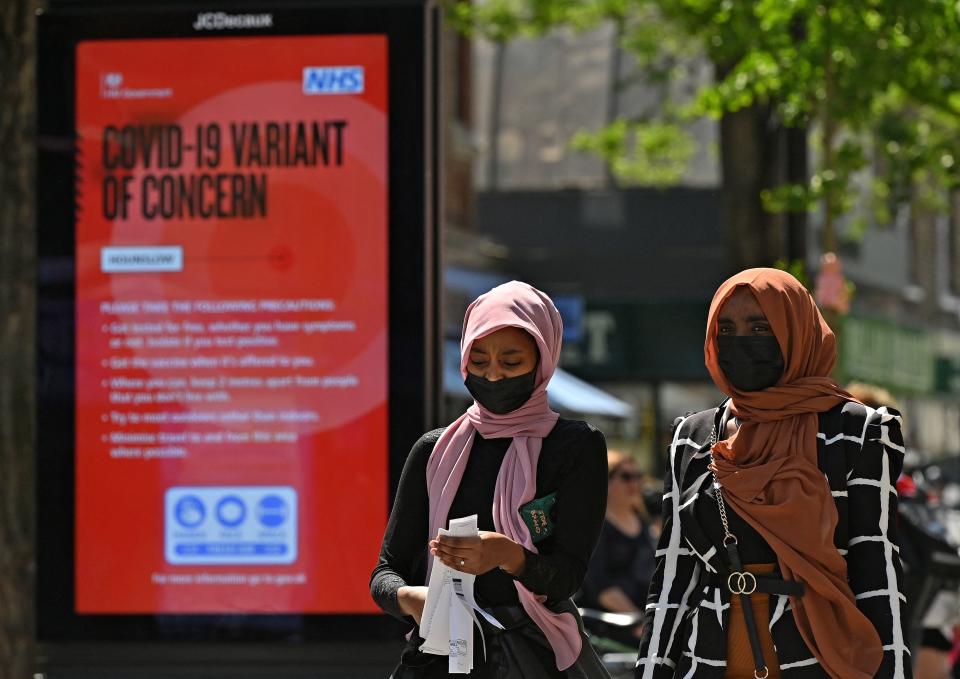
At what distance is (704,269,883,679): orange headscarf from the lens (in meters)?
3.86

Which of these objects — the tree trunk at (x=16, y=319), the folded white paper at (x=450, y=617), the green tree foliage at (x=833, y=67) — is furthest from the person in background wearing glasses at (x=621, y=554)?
the folded white paper at (x=450, y=617)

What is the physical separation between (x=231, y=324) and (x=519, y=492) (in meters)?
2.23

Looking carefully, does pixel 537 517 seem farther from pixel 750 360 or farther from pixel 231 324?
pixel 231 324

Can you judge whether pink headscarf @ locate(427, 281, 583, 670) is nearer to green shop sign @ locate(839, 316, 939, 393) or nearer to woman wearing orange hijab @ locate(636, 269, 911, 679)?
woman wearing orange hijab @ locate(636, 269, 911, 679)

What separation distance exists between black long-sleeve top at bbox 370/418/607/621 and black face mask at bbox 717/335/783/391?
1.11ft

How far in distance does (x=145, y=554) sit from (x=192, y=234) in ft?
3.44

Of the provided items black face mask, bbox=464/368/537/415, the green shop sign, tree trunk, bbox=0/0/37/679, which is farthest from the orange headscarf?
the green shop sign

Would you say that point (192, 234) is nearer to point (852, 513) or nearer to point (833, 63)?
point (852, 513)

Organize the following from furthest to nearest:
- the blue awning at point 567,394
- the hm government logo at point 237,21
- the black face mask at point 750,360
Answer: the blue awning at point 567,394
the hm government logo at point 237,21
the black face mask at point 750,360

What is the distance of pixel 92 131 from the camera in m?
6.23

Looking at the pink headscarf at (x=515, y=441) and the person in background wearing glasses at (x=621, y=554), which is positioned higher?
the pink headscarf at (x=515, y=441)

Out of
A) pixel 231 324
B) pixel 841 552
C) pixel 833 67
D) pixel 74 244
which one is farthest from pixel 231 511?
pixel 833 67

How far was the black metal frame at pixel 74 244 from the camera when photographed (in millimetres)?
6012

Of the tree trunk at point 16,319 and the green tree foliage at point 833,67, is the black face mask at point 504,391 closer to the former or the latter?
the tree trunk at point 16,319
